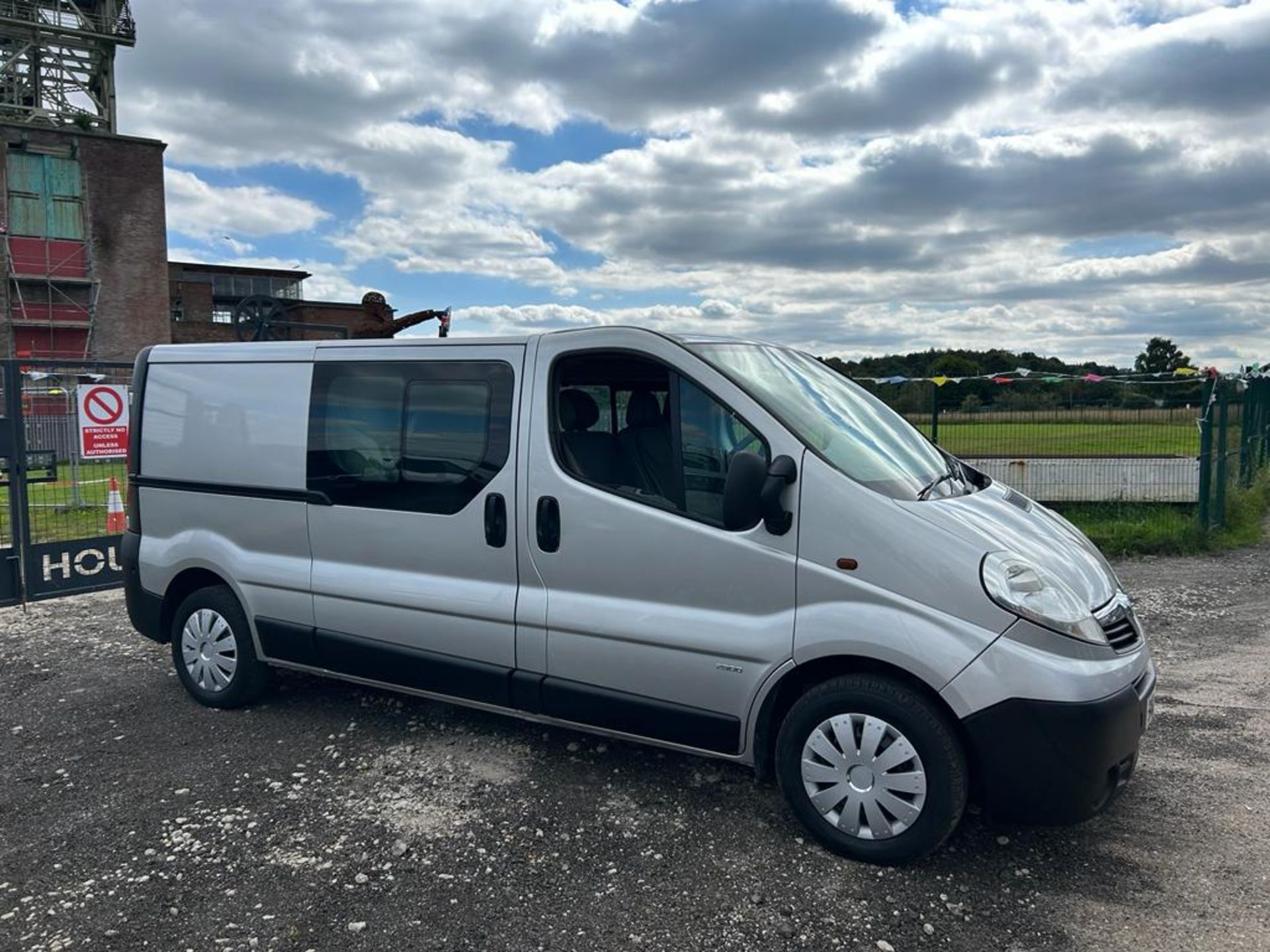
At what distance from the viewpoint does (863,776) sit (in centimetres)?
340

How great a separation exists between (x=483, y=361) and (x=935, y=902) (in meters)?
2.89

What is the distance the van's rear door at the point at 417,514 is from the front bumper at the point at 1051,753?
2.05 meters

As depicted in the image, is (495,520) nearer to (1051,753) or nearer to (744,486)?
(744,486)

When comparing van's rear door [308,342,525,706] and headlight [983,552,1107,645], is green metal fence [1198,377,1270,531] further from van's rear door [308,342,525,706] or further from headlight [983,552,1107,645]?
van's rear door [308,342,525,706]

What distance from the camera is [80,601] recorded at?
8234 millimetres

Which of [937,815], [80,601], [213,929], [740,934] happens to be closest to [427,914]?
[213,929]

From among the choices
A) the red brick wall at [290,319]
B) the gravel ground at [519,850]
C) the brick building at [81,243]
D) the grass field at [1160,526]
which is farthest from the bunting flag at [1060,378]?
the brick building at [81,243]

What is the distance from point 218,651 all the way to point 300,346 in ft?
6.02

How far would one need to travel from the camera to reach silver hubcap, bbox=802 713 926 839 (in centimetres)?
331

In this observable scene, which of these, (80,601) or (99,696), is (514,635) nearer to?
(99,696)

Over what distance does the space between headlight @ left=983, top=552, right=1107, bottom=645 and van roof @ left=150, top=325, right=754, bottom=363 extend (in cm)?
153

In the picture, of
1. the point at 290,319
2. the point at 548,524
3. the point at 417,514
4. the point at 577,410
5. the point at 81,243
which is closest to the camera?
the point at 548,524

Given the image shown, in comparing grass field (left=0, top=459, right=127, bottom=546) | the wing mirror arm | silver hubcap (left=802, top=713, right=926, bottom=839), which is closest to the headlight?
silver hubcap (left=802, top=713, right=926, bottom=839)

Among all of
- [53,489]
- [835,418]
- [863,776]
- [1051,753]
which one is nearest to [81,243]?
[53,489]
